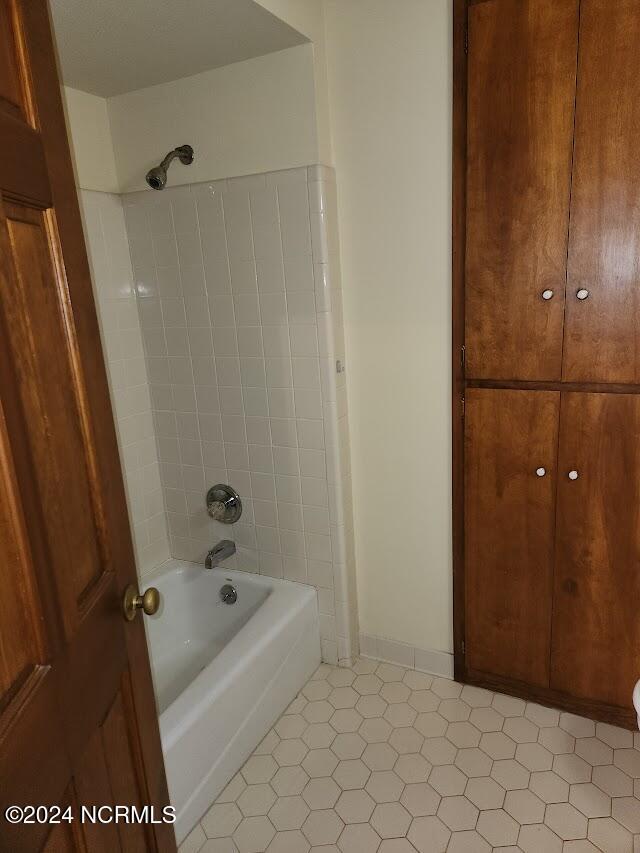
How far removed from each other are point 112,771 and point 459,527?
1.34 m

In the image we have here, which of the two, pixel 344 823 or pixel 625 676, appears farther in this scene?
pixel 625 676

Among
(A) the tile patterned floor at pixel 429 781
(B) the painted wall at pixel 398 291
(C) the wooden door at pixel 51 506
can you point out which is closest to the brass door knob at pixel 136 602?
(C) the wooden door at pixel 51 506

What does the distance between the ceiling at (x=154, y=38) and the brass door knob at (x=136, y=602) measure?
1406 millimetres

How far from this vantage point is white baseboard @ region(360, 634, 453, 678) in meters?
2.19

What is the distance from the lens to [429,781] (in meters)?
1.76

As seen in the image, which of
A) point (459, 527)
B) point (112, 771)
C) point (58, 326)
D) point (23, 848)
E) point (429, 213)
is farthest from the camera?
point (459, 527)

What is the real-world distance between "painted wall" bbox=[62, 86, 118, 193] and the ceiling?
0.06 m

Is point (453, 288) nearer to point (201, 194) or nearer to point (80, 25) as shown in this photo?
point (201, 194)

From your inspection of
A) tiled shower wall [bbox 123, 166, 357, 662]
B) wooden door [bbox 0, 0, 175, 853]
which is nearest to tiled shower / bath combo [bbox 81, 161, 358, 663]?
tiled shower wall [bbox 123, 166, 357, 662]

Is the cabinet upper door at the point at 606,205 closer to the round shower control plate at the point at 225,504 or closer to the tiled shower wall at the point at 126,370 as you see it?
the round shower control plate at the point at 225,504

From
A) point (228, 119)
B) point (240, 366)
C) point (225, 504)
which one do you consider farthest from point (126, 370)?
→ point (228, 119)

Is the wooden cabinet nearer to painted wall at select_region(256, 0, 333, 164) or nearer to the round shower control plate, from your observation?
painted wall at select_region(256, 0, 333, 164)

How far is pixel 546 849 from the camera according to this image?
153cm

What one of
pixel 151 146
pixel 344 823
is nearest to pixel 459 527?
pixel 344 823
